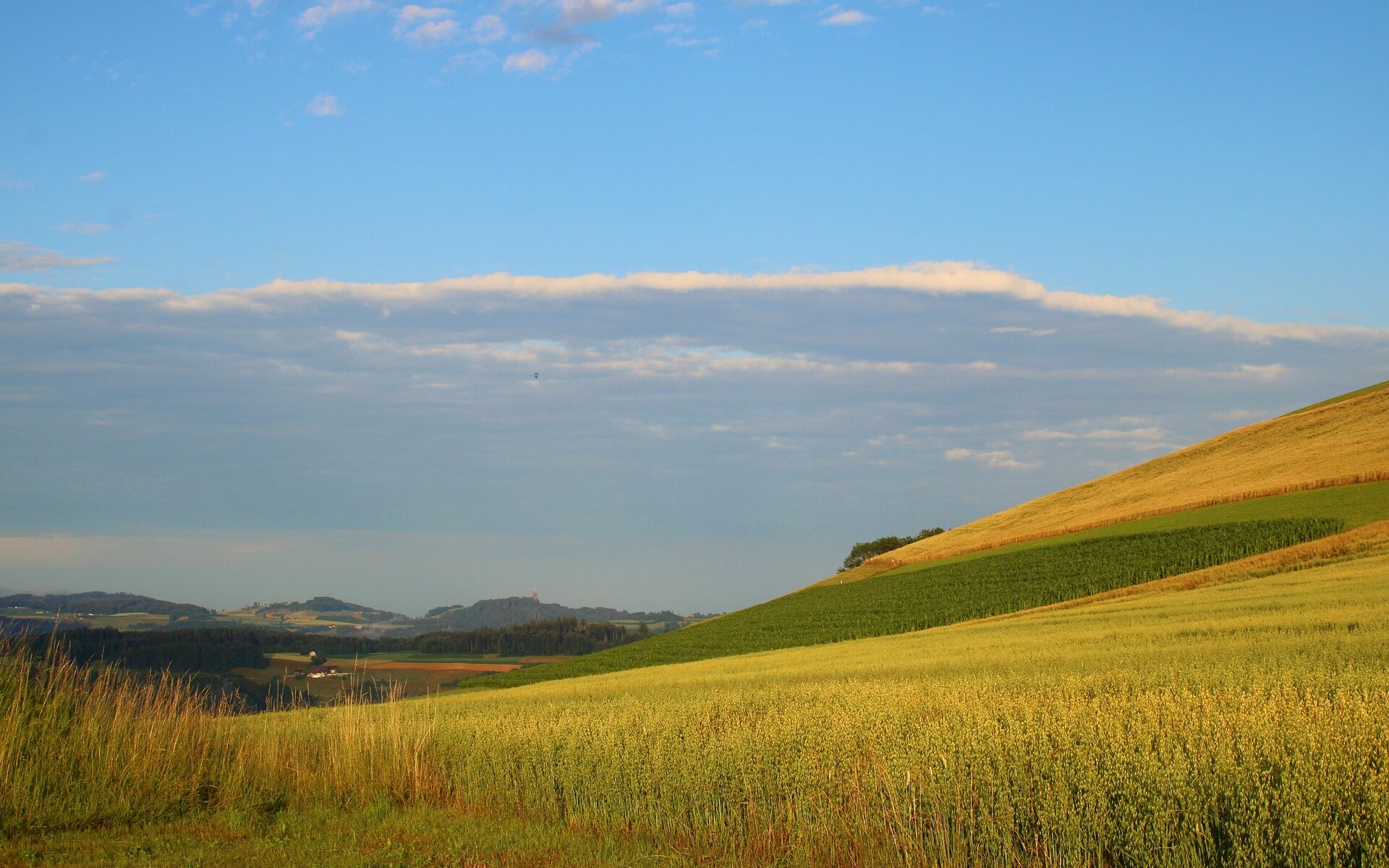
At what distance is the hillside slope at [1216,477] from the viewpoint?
1919 inches

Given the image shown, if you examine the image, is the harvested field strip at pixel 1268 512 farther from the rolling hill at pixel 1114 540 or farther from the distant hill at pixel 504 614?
the distant hill at pixel 504 614

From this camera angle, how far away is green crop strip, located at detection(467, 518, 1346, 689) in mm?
39062

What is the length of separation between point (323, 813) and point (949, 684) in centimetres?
877

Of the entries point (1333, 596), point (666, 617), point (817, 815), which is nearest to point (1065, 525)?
A: point (1333, 596)

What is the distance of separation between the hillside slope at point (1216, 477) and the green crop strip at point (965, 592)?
23.7 ft

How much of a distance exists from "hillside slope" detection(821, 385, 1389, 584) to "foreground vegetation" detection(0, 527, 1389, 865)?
34.0 meters

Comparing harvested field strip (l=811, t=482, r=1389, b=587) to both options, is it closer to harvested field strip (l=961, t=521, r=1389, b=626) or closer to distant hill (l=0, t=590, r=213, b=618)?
harvested field strip (l=961, t=521, r=1389, b=626)

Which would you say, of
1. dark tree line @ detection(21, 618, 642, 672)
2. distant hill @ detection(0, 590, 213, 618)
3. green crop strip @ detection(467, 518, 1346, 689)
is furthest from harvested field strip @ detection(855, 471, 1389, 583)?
distant hill @ detection(0, 590, 213, 618)

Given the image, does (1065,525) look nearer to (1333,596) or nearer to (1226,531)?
(1226,531)

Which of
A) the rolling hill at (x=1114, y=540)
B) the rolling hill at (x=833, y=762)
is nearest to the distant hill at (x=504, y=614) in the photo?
the rolling hill at (x=1114, y=540)

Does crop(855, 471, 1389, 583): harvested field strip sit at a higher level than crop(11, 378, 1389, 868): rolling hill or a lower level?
higher

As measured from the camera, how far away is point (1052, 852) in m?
7.61

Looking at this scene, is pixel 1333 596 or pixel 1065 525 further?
pixel 1065 525

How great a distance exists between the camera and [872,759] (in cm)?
950
